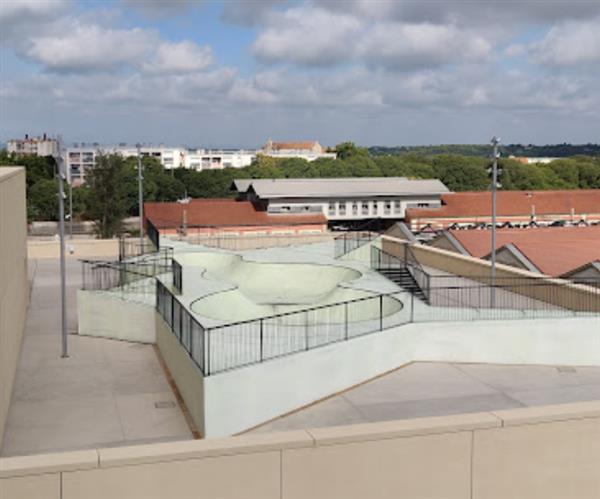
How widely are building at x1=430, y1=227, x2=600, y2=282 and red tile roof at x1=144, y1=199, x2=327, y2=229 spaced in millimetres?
31070

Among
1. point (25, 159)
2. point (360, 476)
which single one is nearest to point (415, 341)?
point (360, 476)

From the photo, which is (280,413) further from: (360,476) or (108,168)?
(108,168)

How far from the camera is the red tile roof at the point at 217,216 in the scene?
70.4 metres

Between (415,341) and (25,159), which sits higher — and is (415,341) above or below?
below

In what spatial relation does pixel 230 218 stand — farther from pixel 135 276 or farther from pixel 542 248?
pixel 135 276

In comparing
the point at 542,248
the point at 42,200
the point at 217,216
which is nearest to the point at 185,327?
the point at 542,248

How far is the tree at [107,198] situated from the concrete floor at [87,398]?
1846 inches

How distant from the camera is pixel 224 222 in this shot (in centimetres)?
7325

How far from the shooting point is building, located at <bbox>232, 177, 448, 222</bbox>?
263 ft

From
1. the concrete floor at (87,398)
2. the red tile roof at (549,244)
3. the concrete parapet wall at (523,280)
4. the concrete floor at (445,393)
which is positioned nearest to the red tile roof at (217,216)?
the red tile roof at (549,244)

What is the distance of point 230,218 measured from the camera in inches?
2928

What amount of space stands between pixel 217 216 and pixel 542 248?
42404 millimetres

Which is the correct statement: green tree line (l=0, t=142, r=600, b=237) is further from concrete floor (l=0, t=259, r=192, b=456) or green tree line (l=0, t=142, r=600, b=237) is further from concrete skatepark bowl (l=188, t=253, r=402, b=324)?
concrete floor (l=0, t=259, r=192, b=456)

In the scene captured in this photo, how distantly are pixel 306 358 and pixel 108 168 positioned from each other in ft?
203
